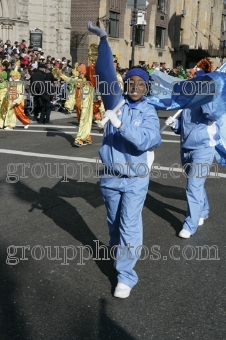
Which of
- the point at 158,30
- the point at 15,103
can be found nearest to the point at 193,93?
the point at 15,103

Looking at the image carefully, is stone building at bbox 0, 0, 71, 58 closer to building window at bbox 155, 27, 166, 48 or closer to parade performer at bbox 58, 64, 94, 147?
building window at bbox 155, 27, 166, 48

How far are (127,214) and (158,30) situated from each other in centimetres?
3995

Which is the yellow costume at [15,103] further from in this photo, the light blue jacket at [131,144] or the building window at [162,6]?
the building window at [162,6]

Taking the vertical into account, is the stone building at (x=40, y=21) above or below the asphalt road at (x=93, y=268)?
above

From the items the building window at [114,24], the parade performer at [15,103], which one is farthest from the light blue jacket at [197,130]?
the building window at [114,24]

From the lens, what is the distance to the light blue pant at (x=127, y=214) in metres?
3.77

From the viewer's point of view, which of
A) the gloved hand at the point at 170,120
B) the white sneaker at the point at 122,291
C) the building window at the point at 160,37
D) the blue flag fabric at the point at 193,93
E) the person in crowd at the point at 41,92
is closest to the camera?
the white sneaker at the point at 122,291

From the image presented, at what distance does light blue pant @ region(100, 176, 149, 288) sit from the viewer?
12.4 feet

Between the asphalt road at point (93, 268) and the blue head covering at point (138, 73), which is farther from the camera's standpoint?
the blue head covering at point (138, 73)

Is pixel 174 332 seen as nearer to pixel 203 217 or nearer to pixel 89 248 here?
pixel 89 248

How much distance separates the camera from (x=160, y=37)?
4203cm

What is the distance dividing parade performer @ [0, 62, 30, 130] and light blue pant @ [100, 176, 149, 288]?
10.1 metres

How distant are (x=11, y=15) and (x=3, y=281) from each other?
23.2 meters

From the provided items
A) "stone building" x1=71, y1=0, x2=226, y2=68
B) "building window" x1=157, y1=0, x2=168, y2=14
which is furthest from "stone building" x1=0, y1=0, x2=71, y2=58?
"building window" x1=157, y1=0, x2=168, y2=14
